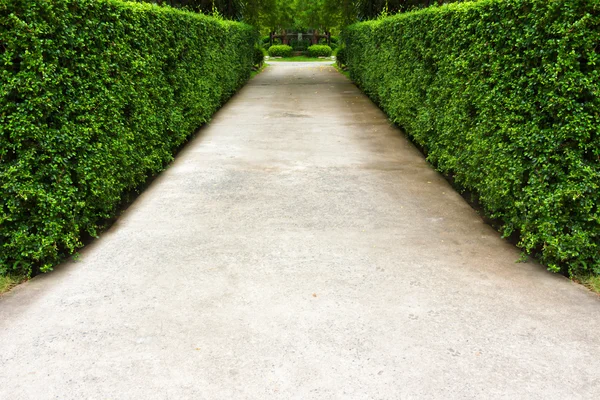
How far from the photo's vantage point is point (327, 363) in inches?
139

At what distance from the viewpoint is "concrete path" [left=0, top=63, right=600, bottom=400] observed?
3.35m

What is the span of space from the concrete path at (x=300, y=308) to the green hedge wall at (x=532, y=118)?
0.46 m

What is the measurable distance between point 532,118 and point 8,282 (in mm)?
5320

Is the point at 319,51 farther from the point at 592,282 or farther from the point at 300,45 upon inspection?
the point at 592,282

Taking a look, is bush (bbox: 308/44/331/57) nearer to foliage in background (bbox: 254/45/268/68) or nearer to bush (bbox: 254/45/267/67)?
foliage in background (bbox: 254/45/268/68)

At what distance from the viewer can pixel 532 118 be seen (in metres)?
4.99

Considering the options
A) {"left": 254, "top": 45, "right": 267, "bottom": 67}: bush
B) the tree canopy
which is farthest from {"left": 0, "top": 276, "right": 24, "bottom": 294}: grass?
{"left": 254, "top": 45, "right": 267, "bottom": 67}: bush

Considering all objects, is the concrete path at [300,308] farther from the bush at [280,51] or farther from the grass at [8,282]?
the bush at [280,51]

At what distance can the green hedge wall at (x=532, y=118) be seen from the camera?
4.50 metres

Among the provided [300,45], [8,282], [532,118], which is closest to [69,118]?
[8,282]

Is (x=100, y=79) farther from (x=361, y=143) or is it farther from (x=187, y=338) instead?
(x=361, y=143)

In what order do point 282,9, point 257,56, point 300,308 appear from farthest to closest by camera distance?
point 282,9, point 257,56, point 300,308

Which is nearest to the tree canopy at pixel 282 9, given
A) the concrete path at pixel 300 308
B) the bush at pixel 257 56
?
the bush at pixel 257 56

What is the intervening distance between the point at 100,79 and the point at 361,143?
6006mm
